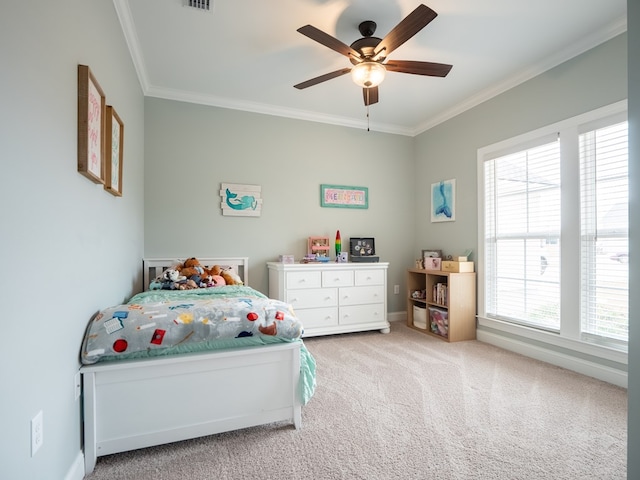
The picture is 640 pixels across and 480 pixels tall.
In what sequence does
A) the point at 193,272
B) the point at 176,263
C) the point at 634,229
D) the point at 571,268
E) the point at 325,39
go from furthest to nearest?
the point at 176,263 < the point at 193,272 < the point at 571,268 < the point at 325,39 < the point at 634,229

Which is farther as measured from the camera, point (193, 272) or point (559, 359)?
point (193, 272)

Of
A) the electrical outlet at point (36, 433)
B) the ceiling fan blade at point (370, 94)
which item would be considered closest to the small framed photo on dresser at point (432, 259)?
the ceiling fan blade at point (370, 94)

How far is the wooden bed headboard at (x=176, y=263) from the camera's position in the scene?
3334 millimetres

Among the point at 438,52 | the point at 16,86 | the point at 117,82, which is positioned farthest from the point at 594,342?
the point at 117,82

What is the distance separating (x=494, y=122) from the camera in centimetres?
336

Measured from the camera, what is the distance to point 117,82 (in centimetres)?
220

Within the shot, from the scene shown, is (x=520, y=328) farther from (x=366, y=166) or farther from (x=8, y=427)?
(x=8, y=427)

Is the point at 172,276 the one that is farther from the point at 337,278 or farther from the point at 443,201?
the point at 443,201

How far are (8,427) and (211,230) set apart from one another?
2.83 meters

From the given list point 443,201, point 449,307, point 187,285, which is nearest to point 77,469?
point 187,285

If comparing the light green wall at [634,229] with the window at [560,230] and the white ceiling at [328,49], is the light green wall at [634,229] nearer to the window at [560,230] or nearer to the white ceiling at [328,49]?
the white ceiling at [328,49]

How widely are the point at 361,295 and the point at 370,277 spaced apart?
0.78 ft

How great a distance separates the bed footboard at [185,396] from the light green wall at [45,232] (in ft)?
0.35

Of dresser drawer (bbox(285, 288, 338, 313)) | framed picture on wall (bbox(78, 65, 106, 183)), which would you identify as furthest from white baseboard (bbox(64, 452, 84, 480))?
dresser drawer (bbox(285, 288, 338, 313))
